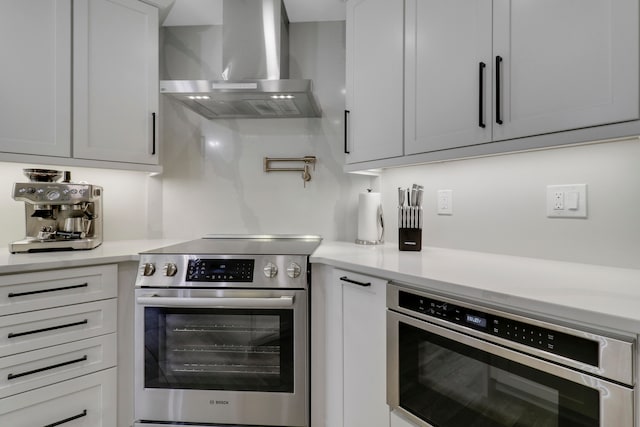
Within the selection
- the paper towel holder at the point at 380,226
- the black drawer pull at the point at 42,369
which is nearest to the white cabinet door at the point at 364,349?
the paper towel holder at the point at 380,226

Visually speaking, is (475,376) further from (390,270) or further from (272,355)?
(272,355)

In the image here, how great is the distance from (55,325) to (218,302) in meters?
0.65

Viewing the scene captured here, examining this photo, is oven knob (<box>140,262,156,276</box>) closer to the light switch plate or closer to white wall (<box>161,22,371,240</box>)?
white wall (<box>161,22,371,240</box>)

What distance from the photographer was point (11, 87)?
1.46 m

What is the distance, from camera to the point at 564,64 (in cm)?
97

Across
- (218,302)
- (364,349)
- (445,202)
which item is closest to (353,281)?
(364,349)

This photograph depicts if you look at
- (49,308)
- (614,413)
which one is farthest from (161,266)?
(614,413)

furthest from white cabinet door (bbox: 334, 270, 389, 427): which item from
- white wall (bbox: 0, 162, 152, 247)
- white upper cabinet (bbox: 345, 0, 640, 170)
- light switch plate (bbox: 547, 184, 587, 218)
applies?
white wall (bbox: 0, 162, 152, 247)

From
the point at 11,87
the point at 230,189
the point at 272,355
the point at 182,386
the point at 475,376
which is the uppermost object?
the point at 11,87

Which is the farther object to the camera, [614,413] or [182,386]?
[182,386]

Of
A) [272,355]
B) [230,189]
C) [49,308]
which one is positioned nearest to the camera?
[49,308]

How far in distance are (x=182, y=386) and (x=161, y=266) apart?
562 mm

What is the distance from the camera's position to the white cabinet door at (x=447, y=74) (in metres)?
1.18

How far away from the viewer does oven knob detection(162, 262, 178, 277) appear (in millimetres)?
1459
